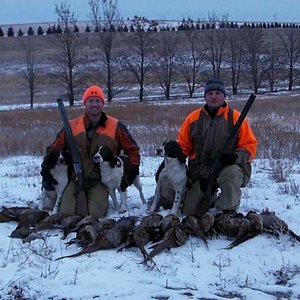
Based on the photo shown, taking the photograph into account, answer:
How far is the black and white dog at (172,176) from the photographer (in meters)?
6.73

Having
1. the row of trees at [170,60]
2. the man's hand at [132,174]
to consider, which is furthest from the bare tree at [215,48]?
the man's hand at [132,174]

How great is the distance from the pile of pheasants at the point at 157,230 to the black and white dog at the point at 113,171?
3.37 feet

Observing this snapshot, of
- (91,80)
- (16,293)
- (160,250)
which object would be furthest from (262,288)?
(91,80)

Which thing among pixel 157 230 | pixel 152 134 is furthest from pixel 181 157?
pixel 152 134

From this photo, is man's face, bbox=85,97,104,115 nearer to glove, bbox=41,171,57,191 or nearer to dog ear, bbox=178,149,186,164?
glove, bbox=41,171,57,191

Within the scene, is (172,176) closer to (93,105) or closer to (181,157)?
(181,157)

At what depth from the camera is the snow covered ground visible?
441 centimetres

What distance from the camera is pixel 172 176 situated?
6.82 meters

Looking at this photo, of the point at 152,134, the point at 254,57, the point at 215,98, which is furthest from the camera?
the point at 254,57

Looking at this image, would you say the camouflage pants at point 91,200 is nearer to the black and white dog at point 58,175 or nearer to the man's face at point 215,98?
the black and white dog at point 58,175

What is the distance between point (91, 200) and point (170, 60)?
38870 mm

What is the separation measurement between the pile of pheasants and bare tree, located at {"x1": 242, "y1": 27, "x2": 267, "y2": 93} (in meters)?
40.8

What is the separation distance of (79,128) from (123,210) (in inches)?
46.6

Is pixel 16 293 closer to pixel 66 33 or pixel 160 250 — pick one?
pixel 160 250
